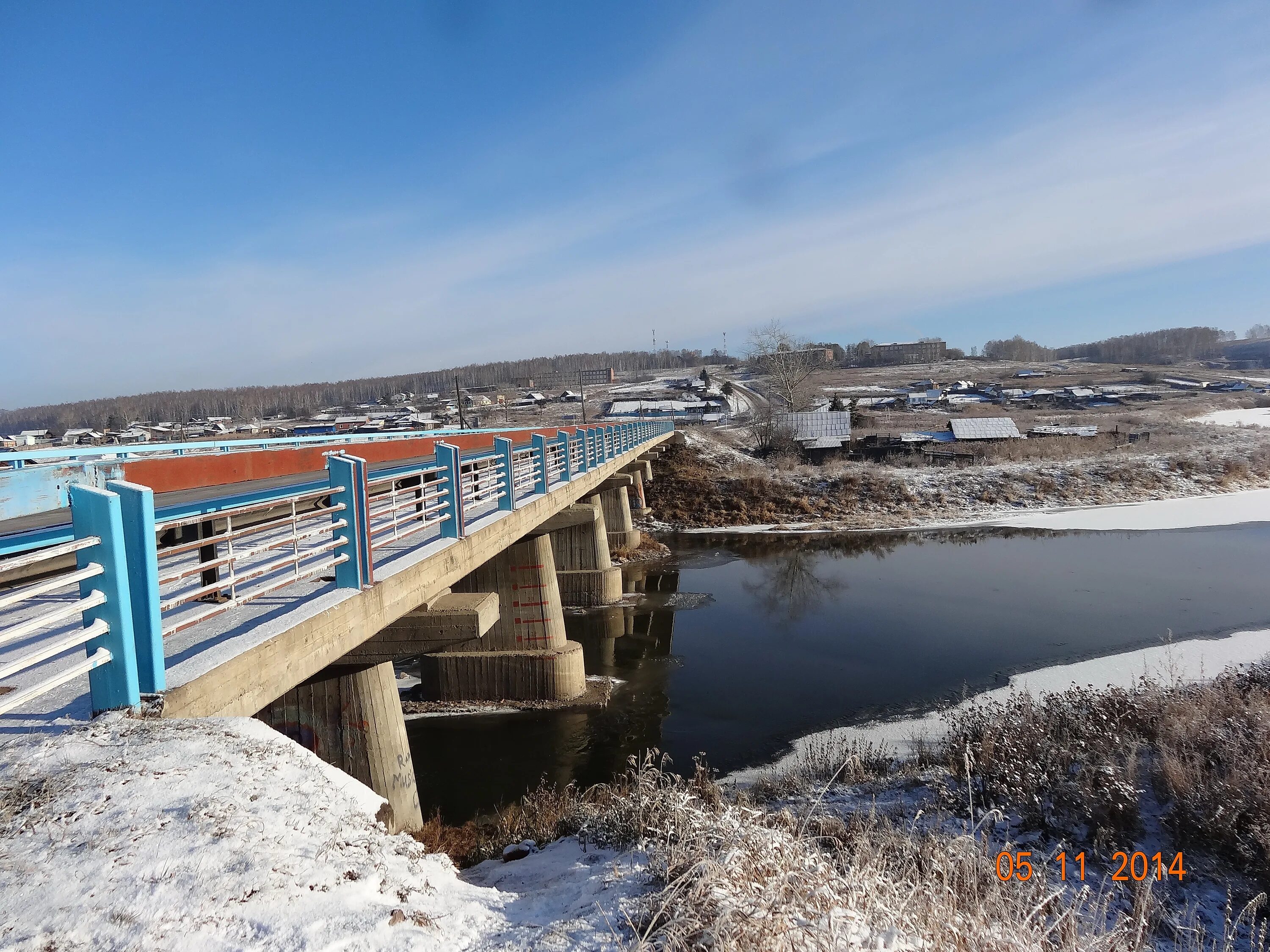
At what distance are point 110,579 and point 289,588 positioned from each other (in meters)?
2.42

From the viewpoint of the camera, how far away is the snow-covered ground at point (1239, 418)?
61781mm

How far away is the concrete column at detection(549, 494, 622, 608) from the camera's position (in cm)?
2206

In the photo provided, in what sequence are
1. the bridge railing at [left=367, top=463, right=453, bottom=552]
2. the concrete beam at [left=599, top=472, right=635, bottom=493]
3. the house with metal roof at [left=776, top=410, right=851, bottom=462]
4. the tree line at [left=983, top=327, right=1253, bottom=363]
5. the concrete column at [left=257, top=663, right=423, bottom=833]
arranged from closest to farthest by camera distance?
1. the bridge railing at [left=367, top=463, right=453, bottom=552]
2. the concrete column at [left=257, top=663, right=423, bottom=833]
3. the concrete beam at [left=599, top=472, right=635, bottom=493]
4. the house with metal roof at [left=776, top=410, right=851, bottom=462]
5. the tree line at [left=983, top=327, right=1253, bottom=363]

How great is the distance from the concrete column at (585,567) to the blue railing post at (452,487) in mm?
14022

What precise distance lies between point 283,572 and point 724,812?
157 inches

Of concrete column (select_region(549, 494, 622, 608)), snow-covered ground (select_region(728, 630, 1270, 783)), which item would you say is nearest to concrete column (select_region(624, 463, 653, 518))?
concrete column (select_region(549, 494, 622, 608))

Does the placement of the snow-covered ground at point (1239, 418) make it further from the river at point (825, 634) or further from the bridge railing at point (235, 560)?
the bridge railing at point (235, 560)

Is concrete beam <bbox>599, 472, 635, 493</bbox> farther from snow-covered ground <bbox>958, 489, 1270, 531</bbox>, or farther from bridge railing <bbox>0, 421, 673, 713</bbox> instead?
snow-covered ground <bbox>958, 489, 1270, 531</bbox>

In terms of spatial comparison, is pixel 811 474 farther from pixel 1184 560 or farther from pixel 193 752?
pixel 193 752

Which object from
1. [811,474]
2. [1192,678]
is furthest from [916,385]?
[1192,678]

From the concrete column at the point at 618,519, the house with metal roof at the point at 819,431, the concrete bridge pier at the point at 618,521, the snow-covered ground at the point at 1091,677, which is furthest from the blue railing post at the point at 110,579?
the house with metal roof at the point at 819,431

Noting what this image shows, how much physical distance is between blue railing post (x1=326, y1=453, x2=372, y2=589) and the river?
6.29m

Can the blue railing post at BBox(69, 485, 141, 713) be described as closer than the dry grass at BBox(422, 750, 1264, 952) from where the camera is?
Yes

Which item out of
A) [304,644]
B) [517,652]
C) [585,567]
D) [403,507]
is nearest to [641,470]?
[585,567]
